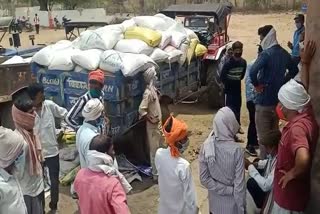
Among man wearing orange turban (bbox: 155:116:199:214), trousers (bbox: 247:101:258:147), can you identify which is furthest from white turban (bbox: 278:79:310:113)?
trousers (bbox: 247:101:258:147)

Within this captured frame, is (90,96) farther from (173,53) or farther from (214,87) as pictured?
(214,87)

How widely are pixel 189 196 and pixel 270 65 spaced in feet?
8.11

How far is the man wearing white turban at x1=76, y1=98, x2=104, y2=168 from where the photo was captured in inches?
159

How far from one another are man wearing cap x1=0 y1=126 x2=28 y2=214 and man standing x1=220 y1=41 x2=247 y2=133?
4.20 meters

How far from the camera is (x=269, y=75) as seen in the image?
538 centimetres

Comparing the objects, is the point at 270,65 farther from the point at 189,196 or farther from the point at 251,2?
the point at 251,2

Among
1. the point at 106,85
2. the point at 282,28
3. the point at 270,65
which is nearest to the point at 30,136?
the point at 106,85

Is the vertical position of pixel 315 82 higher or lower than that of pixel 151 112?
higher

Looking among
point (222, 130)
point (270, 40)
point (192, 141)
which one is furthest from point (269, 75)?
point (222, 130)

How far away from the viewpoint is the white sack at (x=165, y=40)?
6.91 metres

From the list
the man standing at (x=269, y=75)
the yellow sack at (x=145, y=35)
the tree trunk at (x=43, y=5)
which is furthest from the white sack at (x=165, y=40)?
the tree trunk at (x=43, y=5)

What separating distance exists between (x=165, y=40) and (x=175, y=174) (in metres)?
3.89

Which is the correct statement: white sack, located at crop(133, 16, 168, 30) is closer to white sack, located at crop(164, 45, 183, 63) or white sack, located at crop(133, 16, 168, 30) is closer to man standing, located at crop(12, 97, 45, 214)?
white sack, located at crop(164, 45, 183, 63)

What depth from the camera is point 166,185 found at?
3.47 metres
